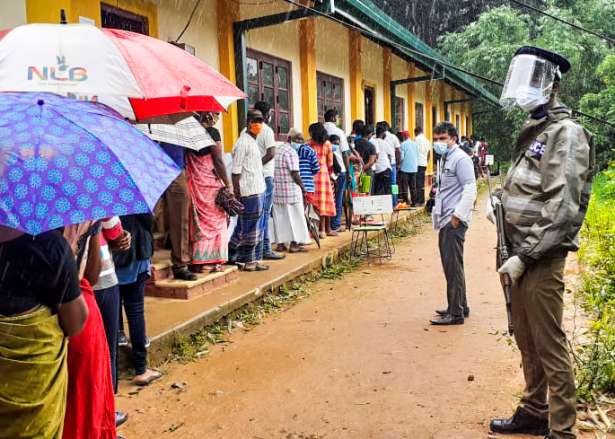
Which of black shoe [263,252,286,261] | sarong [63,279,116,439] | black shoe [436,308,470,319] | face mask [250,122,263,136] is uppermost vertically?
face mask [250,122,263,136]

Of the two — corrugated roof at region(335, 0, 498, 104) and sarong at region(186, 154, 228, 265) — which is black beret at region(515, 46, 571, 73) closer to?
sarong at region(186, 154, 228, 265)

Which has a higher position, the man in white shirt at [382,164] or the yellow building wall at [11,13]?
the yellow building wall at [11,13]

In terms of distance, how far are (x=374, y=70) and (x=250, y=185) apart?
884cm

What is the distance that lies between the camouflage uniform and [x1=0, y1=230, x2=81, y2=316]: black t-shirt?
6.76 feet

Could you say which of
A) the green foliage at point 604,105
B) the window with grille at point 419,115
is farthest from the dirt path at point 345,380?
the window with grille at point 419,115

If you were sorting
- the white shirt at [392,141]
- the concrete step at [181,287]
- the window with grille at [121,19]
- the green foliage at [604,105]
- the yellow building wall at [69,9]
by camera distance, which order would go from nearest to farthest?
the yellow building wall at [69,9] < the concrete step at [181,287] < the window with grille at [121,19] < the white shirt at [392,141] < the green foliage at [604,105]

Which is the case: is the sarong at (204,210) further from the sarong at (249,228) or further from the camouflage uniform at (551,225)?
the camouflage uniform at (551,225)

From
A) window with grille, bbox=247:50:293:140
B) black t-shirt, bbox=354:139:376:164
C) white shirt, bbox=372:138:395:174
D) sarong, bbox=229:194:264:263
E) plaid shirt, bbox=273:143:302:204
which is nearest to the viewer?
sarong, bbox=229:194:264:263

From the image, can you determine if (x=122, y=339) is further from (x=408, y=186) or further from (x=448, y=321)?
(x=408, y=186)

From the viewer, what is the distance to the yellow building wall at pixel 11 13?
5203 millimetres

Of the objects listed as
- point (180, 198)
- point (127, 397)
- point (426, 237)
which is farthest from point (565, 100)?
point (127, 397)

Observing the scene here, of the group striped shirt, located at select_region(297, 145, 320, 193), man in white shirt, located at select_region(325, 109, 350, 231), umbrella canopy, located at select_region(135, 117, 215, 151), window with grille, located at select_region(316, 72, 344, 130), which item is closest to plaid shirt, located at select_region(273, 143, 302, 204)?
striped shirt, located at select_region(297, 145, 320, 193)

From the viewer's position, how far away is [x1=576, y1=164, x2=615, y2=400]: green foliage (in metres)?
3.64

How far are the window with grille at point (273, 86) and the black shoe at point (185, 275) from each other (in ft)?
12.1
